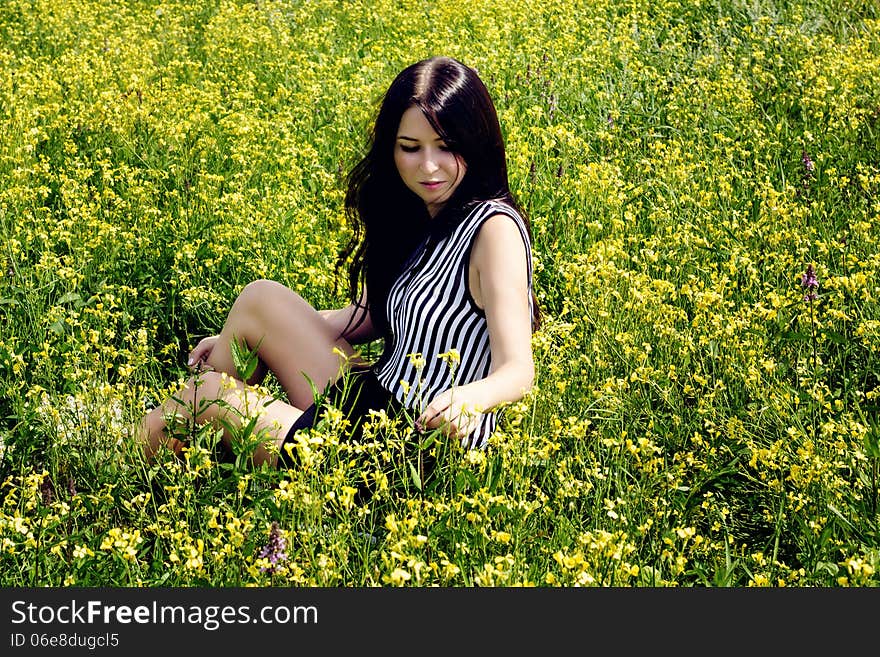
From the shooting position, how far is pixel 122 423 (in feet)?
10.5

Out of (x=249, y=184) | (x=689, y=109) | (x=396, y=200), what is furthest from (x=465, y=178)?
(x=689, y=109)

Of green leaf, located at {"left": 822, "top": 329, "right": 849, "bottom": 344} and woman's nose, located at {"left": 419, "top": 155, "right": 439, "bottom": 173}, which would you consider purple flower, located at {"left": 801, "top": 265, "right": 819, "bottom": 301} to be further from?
woman's nose, located at {"left": 419, "top": 155, "right": 439, "bottom": 173}

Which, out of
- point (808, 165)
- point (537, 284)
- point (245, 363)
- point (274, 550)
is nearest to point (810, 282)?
point (537, 284)

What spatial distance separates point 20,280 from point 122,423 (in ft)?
3.89

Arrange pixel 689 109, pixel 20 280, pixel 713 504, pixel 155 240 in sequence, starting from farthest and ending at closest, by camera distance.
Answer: pixel 689 109 → pixel 155 240 → pixel 20 280 → pixel 713 504

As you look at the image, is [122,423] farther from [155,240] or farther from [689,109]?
[689,109]

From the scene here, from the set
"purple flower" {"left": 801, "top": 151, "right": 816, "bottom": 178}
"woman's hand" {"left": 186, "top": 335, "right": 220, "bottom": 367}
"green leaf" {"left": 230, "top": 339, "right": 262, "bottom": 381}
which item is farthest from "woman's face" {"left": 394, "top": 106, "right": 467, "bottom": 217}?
"purple flower" {"left": 801, "top": 151, "right": 816, "bottom": 178}

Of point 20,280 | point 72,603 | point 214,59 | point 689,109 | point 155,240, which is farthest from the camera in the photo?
point 214,59

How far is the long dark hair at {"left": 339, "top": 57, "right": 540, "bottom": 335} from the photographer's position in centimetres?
323

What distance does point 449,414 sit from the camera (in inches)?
108

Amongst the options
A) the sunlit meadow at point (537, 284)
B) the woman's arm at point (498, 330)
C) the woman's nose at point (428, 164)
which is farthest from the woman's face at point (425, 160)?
the sunlit meadow at point (537, 284)

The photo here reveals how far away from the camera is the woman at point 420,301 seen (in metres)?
3.01

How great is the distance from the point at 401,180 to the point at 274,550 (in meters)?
1.42

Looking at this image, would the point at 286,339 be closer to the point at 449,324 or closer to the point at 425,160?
the point at 449,324
